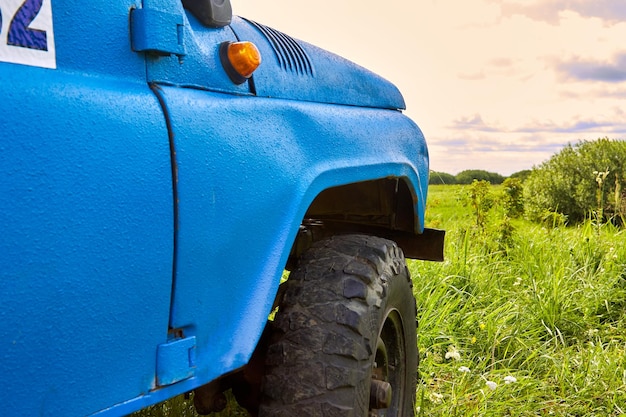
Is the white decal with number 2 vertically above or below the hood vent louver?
below

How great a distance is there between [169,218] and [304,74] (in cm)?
89

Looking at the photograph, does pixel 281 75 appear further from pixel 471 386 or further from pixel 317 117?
pixel 471 386

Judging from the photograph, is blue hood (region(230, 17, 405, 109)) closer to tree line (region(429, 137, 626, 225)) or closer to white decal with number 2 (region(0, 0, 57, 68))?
white decal with number 2 (region(0, 0, 57, 68))

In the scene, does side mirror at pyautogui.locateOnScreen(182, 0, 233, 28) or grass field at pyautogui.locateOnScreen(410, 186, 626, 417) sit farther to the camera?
grass field at pyautogui.locateOnScreen(410, 186, 626, 417)

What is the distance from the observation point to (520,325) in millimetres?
4527

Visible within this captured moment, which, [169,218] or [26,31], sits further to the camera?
[169,218]

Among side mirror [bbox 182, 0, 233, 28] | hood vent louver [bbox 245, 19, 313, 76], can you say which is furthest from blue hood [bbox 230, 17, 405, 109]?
side mirror [bbox 182, 0, 233, 28]

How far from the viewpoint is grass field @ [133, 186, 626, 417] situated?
357 centimetres

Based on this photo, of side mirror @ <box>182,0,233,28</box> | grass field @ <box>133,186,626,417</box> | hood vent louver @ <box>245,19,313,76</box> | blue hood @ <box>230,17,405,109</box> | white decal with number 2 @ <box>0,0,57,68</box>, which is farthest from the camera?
grass field @ <box>133,186,626,417</box>

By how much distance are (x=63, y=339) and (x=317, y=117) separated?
1.02 m

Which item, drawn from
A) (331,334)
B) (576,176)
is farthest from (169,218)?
(576,176)

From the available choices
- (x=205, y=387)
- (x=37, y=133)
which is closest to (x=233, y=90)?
(x=37, y=133)

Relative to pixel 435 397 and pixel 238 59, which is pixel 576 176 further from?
pixel 238 59

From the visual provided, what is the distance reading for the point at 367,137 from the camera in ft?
7.76
